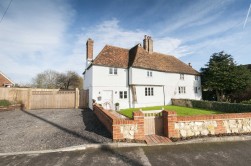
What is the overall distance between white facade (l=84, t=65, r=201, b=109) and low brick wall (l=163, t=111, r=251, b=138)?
A: 11.3m

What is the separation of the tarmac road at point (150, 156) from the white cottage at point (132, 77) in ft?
38.9

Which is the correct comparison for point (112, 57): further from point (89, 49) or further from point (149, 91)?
point (149, 91)

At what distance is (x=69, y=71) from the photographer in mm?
46656

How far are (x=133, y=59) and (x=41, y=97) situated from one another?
41.3ft

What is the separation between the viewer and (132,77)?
20188 mm

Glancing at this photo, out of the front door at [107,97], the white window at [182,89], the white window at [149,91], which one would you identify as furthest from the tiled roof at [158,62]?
the front door at [107,97]

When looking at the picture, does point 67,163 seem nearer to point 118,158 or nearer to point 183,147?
point 118,158

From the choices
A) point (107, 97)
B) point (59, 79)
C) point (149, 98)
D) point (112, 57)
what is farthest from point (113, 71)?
point (59, 79)

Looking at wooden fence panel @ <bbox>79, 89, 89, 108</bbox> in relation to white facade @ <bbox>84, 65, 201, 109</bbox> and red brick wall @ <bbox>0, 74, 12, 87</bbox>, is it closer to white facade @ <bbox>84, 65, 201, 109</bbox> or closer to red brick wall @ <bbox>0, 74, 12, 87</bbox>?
white facade @ <bbox>84, 65, 201, 109</bbox>

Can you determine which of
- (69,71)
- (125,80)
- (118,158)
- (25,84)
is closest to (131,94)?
(125,80)

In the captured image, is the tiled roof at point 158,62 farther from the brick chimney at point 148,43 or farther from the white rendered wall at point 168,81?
the brick chimney at point 148,43

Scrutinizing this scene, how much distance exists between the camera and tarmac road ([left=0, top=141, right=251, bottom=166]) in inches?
205

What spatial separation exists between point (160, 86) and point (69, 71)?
32.7 m

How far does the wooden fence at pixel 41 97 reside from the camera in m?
17.4
